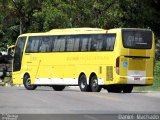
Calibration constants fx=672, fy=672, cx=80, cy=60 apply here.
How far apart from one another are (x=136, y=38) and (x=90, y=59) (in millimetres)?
2869

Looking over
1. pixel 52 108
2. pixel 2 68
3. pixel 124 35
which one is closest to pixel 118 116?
pixel 52 108

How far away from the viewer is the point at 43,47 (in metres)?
38.6

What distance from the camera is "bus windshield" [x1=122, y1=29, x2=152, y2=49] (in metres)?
33.6

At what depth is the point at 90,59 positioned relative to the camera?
35.1 metres

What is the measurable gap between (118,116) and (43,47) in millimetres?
20783

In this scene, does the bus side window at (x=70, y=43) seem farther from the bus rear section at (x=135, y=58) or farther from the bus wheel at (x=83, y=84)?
the bus rear section at (x=135, y=58)

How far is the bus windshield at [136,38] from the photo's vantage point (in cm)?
3356

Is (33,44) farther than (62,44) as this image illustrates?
Yes

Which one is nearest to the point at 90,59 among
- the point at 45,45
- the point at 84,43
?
the point at 84,43

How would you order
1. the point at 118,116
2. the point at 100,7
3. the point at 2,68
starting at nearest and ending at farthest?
the point at 118,116 < the point at 100,7 < the point at 2,68

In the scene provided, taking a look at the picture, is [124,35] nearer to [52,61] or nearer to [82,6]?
[52,61]

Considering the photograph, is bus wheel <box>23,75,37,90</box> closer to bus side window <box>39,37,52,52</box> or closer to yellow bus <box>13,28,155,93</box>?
yellow bus <box>13,28,155,93</box>

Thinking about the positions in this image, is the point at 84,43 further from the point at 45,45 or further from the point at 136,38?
the point at 45,45

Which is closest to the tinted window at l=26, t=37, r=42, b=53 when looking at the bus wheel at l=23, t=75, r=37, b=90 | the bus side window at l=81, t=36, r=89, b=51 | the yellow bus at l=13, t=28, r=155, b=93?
the yellow bus at l=13, t=28, r=155, b=93
